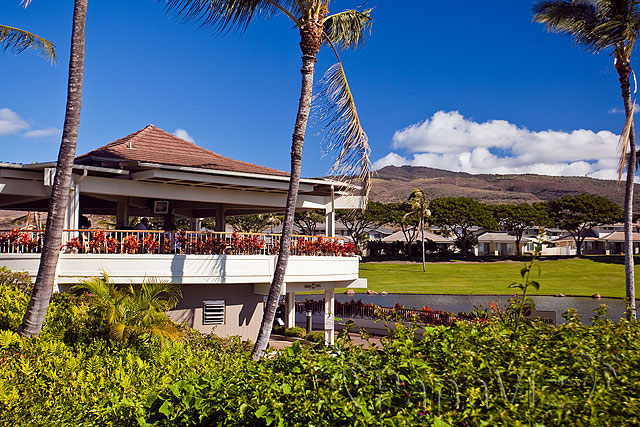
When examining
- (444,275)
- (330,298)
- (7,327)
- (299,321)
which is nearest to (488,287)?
(444,275)

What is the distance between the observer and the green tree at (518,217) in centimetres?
8150

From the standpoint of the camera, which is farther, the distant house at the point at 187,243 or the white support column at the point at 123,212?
the white support column at the point at 123,212

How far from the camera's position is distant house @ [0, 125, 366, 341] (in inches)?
613

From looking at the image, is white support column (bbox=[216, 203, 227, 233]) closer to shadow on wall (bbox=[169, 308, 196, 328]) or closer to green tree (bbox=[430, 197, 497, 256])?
shadow on wall (bbox=[169, 308, 196, 328])

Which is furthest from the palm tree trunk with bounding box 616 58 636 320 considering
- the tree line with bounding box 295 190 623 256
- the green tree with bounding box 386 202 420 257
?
the tree line with bounding box 295 190 623 256

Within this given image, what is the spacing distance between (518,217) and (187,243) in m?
72.6

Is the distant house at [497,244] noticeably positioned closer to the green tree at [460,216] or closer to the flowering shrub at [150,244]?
the green tree at [460,216]

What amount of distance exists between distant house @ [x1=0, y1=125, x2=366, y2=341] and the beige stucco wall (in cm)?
3

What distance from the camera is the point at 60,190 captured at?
34.4 ft

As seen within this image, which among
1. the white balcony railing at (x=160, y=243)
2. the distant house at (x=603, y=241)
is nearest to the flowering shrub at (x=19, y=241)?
the white balcony railing at (x=160, y=243)

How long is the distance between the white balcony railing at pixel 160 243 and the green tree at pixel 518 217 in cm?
6759

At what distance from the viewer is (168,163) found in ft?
55.5

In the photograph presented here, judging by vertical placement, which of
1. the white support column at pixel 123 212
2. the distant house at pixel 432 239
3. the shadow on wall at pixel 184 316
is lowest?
the shadow on wall at pixel 184 316

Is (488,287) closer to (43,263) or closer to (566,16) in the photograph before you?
(566,16)
